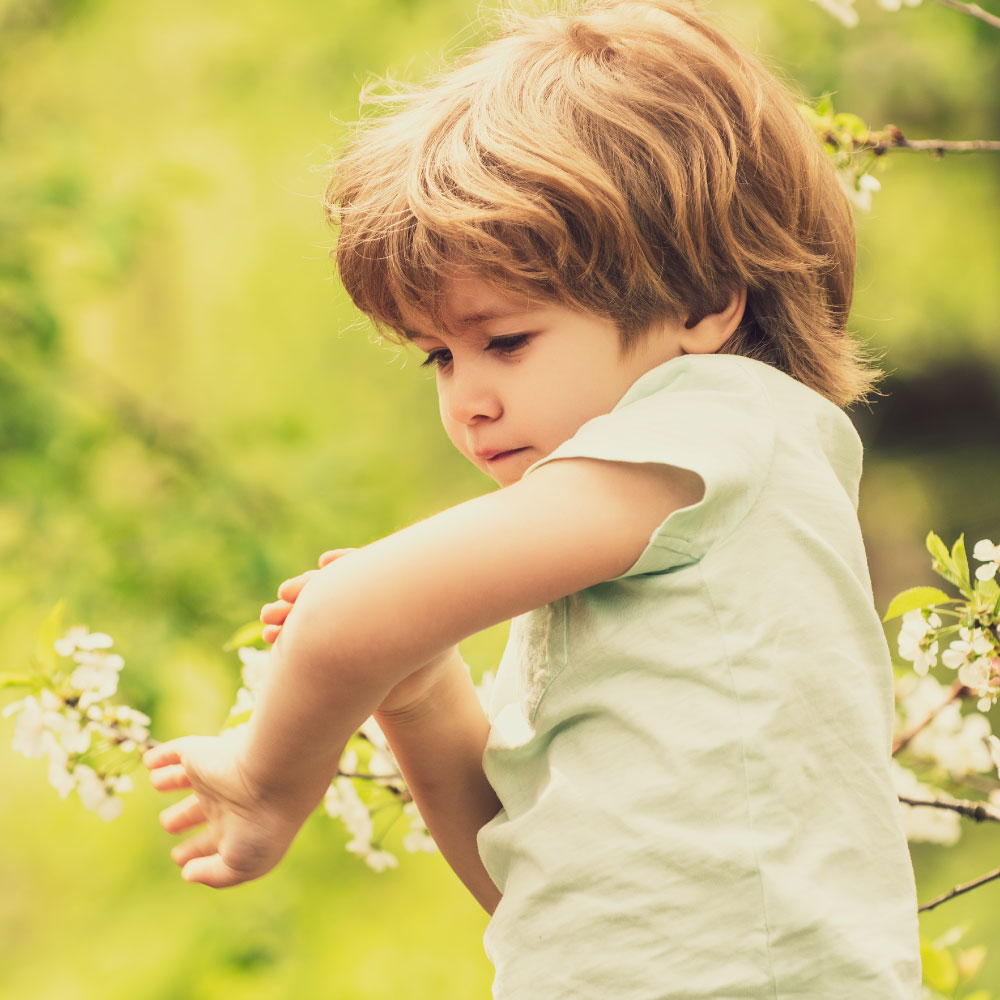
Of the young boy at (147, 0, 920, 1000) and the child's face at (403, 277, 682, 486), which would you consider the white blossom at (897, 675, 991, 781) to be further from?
the child's face at (403, 277, 682, 486)

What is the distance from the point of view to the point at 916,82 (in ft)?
12.9

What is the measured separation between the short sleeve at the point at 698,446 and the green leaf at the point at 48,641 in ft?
1.85

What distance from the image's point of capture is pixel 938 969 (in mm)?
1173

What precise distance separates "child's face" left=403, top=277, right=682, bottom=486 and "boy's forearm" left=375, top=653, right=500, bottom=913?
20 cm

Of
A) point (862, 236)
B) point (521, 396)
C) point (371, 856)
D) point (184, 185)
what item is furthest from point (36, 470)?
point (862, 236)

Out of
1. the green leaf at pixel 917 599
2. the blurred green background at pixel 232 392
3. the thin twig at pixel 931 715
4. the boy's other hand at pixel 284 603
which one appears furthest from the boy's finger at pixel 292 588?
the blurred green background at pixel 232 392

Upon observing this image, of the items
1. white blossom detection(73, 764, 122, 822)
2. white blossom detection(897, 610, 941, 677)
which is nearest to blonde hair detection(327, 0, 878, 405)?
white blossom detection(897, 610, 941, 677)

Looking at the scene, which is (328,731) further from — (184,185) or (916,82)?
(916,82)

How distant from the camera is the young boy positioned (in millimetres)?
746

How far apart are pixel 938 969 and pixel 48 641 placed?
0.91 m

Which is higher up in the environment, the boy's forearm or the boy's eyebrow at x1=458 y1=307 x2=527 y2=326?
the boy's eyebrow at x1=458 y1=307 x2=527 y2=326

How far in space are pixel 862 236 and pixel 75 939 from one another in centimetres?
349

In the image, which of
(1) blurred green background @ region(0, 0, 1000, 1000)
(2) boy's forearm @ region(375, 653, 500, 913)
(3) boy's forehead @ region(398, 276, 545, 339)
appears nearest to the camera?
(3) boy's forehead @ region(398, 276, 545, 339)

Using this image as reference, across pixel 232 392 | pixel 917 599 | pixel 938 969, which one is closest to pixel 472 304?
pixel 917 599
